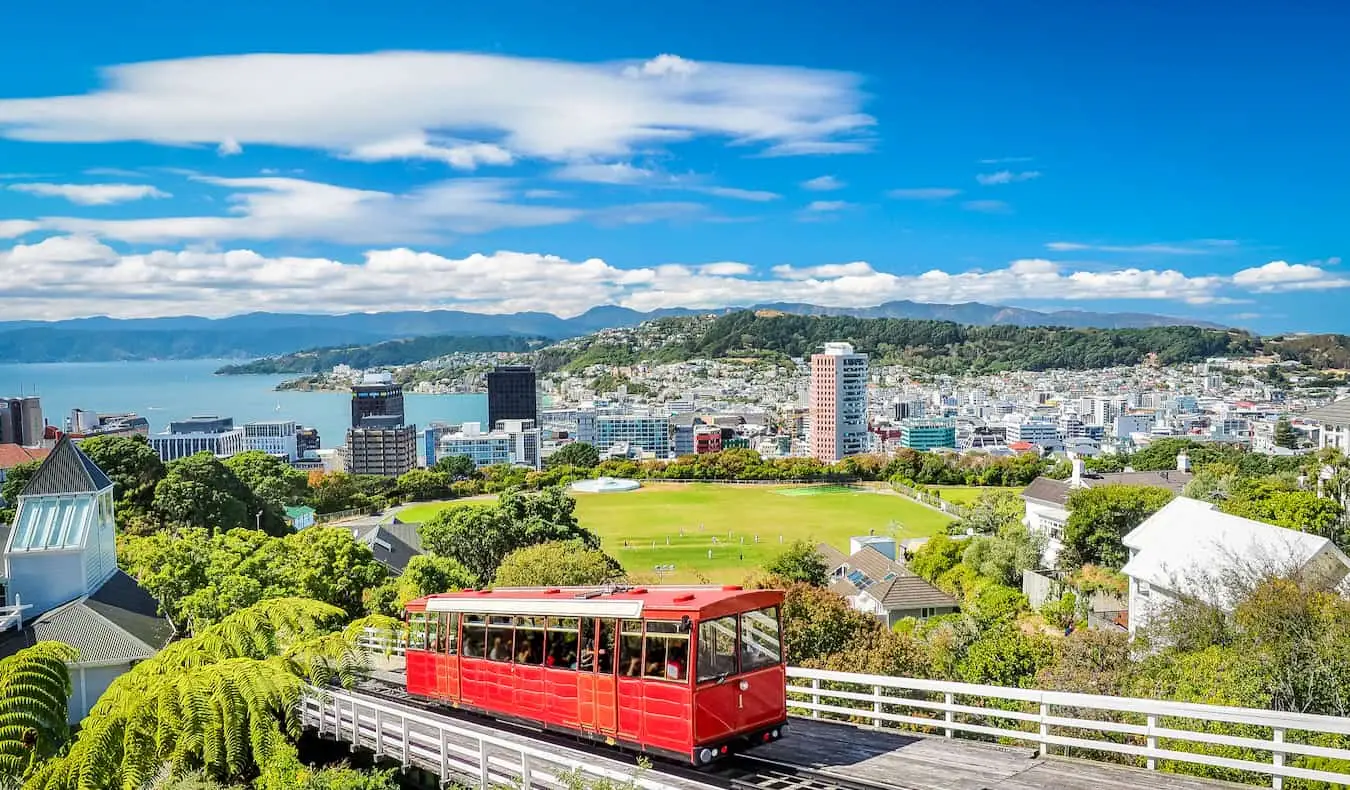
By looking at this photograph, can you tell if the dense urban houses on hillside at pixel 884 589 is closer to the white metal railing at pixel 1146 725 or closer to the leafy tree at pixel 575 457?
the white metal railing at pixel 1146 725

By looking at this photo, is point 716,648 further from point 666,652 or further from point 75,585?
point 75,585

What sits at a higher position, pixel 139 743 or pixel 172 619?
pixel 139 743

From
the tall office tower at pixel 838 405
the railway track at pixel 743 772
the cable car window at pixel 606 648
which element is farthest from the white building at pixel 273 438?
the cable car window at pixel 606 648

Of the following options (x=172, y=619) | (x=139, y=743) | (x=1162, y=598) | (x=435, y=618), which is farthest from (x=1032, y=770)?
(x=172, y=619)

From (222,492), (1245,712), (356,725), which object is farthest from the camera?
(222,492)

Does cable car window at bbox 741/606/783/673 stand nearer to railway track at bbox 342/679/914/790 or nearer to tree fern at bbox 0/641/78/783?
railway track at bbox 342/679/914/790

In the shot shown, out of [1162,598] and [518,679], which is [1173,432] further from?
[518,679]

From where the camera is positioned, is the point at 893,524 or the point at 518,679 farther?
the point at 893,524
